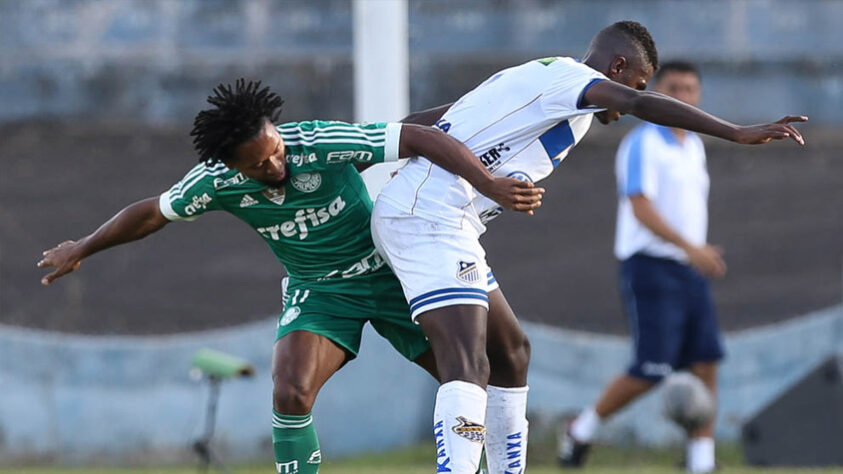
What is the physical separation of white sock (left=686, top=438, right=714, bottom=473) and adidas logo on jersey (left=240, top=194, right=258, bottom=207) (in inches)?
141

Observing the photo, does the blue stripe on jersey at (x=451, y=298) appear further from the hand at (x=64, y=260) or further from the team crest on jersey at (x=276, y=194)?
the hand at (x=64, y=260)

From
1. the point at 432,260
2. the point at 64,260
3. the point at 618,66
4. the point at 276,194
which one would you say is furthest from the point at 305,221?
the point at 618,66

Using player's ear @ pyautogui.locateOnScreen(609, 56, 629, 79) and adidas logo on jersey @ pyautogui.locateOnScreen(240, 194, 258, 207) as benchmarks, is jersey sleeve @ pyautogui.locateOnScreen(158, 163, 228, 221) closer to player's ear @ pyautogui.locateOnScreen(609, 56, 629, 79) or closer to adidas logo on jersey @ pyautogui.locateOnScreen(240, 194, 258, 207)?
adidas logo on jersey @ pyautogui.locateOnScreen(240, 194, 258, 207)

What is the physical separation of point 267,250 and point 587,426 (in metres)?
2.66

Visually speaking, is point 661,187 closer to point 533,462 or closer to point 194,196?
Answer: point 533,462

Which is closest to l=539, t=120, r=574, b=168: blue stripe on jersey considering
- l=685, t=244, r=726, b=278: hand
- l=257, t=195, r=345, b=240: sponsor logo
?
l=257, t=195, r=345, b=240: sponsor logo

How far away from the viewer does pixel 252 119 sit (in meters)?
4.94

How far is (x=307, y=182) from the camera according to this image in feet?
17.2

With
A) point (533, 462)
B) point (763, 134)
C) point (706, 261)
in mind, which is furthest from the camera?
point (533, 462)

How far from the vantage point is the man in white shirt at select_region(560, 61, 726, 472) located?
8000 millimetres

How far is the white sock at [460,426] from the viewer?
15.8 ft

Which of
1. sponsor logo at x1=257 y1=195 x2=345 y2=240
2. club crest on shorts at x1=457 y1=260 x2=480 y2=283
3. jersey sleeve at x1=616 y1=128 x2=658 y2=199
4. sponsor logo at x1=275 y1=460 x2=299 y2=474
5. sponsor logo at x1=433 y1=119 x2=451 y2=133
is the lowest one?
sponsor logo at x1=275 y1=460 x2=299 y2=474

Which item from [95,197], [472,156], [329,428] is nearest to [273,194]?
[472,156]

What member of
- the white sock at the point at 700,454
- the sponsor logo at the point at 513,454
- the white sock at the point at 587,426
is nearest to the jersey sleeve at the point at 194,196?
the sponsor logo at the point at 513,454
